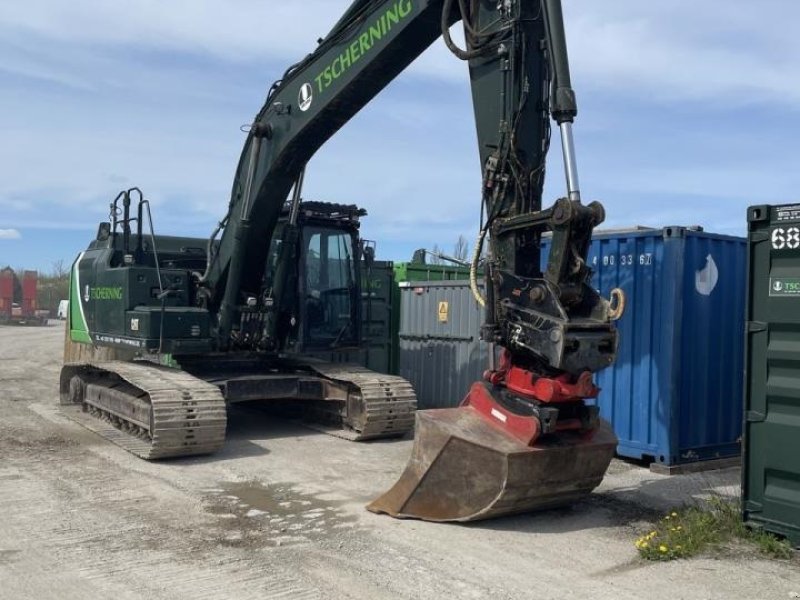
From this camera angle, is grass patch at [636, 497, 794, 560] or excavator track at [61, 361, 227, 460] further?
excavator track at [61, 361, 227, 460]

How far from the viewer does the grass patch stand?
5391 millimetres

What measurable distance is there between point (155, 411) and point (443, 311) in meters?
5.29

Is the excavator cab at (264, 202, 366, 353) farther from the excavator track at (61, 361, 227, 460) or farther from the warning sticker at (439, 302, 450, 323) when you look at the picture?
the warning sticker at (439, 302, 450, 323)

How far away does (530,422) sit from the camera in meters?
5.54

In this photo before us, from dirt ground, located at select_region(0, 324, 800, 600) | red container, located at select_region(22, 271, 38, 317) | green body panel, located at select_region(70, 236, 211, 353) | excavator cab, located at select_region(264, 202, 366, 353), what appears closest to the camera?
dirt ground, located at select_region(0, 324, 800, 600)

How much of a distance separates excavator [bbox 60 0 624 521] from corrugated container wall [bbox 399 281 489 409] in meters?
2.01

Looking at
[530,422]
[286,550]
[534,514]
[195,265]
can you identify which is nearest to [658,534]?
[534,514]

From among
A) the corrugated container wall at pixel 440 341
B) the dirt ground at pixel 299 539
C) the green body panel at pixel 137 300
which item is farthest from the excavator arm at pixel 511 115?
the corrugated container wall at pixel 440 341

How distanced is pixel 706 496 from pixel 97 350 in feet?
32.2

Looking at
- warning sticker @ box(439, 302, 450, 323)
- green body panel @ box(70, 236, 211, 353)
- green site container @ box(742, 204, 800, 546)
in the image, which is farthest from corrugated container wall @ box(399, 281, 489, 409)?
green site container @ box(742, 204, 800, 546)

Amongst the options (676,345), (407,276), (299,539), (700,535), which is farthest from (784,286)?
(407,276)

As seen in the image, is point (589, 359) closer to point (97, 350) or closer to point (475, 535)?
point (475, 535)

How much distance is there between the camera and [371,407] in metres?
9.36

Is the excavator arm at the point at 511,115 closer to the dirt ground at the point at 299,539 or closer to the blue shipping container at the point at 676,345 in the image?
the dirt ground at the point at 299,539
